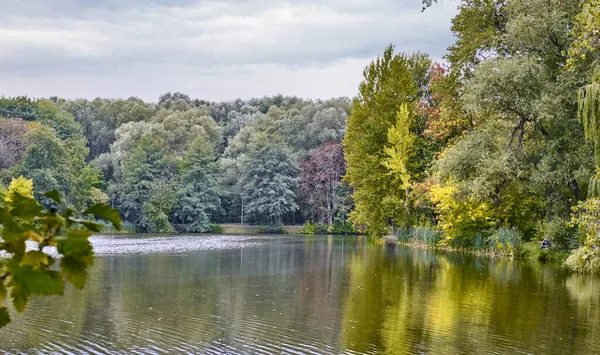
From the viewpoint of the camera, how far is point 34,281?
144 centimetres

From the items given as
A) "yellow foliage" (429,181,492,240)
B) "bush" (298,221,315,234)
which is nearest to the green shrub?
"bush" (298,221,315,234)

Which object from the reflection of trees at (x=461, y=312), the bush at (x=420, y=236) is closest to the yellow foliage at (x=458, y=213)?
the bush at (x=420, y=236)

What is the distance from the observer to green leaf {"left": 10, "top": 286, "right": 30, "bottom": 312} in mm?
1479

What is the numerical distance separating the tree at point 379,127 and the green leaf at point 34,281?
32.5 metres

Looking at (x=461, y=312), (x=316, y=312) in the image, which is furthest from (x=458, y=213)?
(x=316, y=312)

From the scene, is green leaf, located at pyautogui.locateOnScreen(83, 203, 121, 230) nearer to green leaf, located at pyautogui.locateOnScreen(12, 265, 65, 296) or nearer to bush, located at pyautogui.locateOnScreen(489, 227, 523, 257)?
green leaf, located at pyautogui.locateOnScreen(12, 265, 65, 296)

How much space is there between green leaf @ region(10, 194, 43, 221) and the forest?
8777 mm

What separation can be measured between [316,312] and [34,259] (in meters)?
11.0

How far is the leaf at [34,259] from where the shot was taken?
1.55m

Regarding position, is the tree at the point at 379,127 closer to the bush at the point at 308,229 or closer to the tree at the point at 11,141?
the bush at the point at 308,229

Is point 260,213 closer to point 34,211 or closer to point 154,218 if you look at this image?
point 154,218

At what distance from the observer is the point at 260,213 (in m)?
57.3

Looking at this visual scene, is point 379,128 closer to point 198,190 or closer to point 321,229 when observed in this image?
point 321,229

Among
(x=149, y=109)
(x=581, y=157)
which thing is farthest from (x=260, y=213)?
(x=581, y=157)
